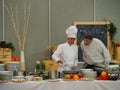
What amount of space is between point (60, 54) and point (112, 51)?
204 cm

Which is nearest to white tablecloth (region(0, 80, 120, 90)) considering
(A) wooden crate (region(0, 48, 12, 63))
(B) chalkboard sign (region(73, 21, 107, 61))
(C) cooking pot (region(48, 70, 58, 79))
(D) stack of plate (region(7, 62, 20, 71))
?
(C) cooking pot (region(48, 70, 58, 79))

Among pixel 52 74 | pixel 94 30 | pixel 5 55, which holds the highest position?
pixel 94 30

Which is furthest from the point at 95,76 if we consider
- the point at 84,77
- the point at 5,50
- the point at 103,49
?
the point at 5,50

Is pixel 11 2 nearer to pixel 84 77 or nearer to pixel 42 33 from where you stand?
pixel 42 33

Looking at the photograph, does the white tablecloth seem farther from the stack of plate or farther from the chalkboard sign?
the chalkboard sign

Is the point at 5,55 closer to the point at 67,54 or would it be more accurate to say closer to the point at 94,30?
the point at 67,54

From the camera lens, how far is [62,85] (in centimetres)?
381

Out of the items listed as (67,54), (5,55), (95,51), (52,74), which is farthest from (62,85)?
(5,55)

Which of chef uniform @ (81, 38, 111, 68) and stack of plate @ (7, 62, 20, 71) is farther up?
chef uniform @ (81, 38, 111, 68)

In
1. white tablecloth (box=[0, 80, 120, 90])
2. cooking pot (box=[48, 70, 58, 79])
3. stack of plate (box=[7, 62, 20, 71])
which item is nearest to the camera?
white tablecloth (box=[0, 80, 120, 90])

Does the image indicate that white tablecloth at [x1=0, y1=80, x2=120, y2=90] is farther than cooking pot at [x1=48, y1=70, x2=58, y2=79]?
No

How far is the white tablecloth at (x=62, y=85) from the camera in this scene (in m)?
3.77

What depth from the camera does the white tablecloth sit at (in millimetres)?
3770

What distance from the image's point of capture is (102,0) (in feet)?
23.4
